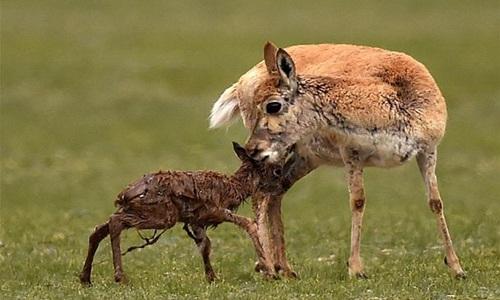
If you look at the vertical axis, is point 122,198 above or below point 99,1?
below

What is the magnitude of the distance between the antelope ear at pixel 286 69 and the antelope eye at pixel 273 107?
8.6 inches

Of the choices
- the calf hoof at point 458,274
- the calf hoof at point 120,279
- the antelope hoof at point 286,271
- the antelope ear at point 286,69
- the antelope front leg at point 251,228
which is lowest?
the calf hoof at point 458,274

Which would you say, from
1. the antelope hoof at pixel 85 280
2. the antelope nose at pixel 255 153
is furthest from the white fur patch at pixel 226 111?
the antelope hoof at pixel 85 280

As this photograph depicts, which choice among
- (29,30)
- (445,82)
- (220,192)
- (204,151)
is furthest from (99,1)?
(220,192)

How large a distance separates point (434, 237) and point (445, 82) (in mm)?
20004

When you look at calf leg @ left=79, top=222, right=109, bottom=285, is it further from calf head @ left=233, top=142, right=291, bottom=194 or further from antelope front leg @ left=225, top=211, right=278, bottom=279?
calf head @ left=233, top=142, right=291, bottom=194

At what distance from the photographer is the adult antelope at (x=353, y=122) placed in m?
11.6

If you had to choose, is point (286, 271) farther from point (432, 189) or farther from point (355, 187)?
point (432, 189)

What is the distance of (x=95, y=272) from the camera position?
12102mm

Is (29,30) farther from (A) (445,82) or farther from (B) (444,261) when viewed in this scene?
(B) (444,261)

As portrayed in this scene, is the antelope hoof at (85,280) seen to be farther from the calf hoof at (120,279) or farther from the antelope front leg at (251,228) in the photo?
the antelope front leg at (251,228)

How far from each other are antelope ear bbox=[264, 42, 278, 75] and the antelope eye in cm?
32

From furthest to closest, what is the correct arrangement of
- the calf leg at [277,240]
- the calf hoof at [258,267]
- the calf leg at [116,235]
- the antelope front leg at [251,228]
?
1. the calf leg at [277,240]
2. the calf hoof at [258,267]
3. the antelope front leg at [251,228]
4. the calf leg at [116,235]

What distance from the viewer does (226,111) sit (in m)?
13.3
